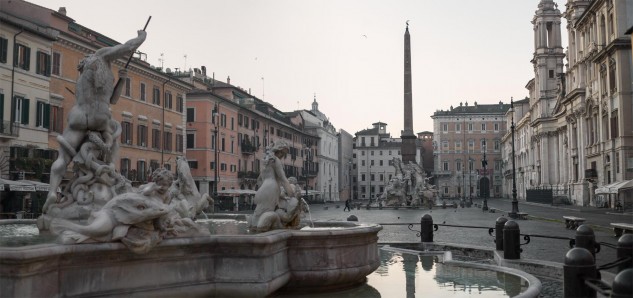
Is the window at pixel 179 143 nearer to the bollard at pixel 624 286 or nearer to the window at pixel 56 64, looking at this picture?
the window at pixel 56 64

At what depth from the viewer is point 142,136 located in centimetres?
4288

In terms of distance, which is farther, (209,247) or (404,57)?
(404,57)

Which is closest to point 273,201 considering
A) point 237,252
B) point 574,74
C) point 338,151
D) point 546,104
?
point 237,252

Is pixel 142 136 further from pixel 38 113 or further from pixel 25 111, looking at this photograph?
pixel 25 111

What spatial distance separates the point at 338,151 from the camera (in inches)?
4328

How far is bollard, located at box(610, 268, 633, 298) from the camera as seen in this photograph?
3906 millimetres

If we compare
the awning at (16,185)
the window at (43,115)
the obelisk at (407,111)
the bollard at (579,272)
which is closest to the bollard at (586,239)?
the bollard at (579,272)

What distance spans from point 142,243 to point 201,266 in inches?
36.5

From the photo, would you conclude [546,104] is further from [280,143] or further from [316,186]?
[280,143]

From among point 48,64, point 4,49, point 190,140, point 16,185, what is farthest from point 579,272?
point 190,140

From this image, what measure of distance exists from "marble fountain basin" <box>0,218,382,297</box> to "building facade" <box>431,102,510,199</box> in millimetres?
107957

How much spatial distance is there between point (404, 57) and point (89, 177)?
161ft

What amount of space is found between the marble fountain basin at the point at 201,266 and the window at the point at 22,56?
2757 centimetres

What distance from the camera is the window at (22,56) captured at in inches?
1188
